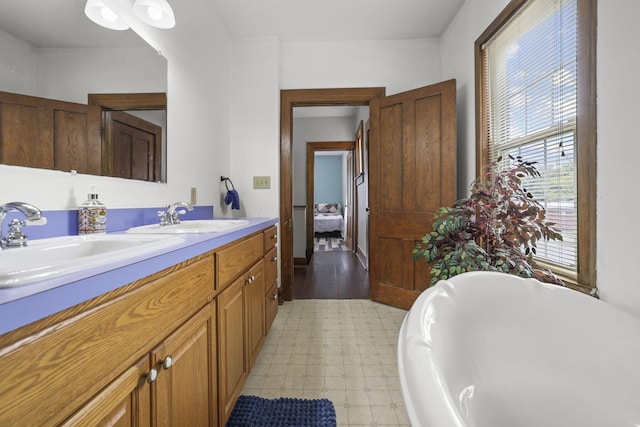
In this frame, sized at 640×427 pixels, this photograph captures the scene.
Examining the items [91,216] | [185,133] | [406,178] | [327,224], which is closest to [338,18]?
[406,178]

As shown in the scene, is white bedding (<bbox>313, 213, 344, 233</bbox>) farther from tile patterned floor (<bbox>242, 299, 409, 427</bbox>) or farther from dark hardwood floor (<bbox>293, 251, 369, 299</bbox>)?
tile patterned floor (<bbox>242, 299, 409, 427</bbox>)

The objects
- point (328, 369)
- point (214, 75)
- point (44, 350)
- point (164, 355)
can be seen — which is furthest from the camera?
point (214, 75)

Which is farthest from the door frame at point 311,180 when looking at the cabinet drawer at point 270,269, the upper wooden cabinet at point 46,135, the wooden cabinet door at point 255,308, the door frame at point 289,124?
the upper wooden cabinet at point 46,135

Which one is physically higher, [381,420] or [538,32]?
[538,32]

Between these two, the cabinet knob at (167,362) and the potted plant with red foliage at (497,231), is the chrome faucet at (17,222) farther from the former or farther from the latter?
the potted plant with red foliage at (497,231)

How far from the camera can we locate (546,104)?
1.39 metres

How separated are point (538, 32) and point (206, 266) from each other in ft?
6.47

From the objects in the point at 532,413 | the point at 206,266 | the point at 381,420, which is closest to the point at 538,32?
the point at 532,413

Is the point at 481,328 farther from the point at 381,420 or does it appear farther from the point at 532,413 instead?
the point at 381,420

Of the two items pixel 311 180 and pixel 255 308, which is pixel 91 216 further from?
pixel 311 180

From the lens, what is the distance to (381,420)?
47.8 inches

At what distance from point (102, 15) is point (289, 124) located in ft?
5.39

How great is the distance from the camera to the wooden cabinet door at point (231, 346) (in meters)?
1.03

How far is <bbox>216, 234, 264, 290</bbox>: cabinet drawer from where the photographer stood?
104 centimetres
